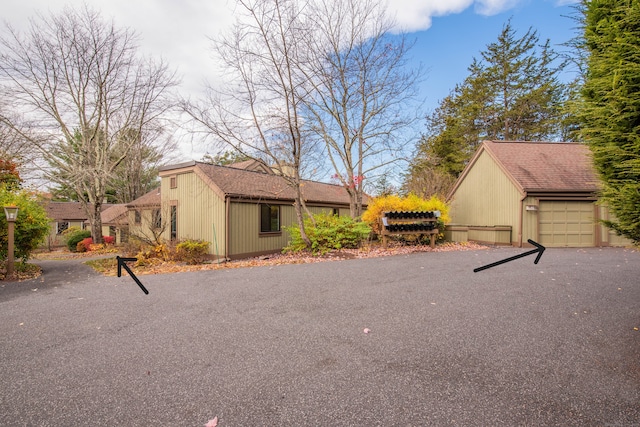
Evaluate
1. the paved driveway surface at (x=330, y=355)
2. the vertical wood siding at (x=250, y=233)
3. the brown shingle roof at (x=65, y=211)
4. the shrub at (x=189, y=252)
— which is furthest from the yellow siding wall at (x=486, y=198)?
the brown shingle roof at (x=65, y=211)

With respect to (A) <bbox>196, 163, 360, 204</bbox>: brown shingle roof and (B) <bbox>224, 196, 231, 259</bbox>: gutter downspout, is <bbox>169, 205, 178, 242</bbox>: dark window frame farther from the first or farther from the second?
(B) <bbox>224, 196, 231, 259</bbox>: gutter downspout

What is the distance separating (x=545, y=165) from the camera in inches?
562

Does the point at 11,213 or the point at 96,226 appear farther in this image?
the point at 96,226

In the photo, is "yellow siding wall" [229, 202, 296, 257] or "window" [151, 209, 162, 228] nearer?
"yellow siding wall" [229, 202, 296, 257]

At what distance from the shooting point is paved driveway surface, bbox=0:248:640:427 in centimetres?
238

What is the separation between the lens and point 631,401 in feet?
7.98

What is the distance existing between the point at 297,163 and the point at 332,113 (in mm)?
3216

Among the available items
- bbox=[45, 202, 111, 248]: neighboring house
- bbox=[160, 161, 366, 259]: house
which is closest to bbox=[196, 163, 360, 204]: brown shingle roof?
bbox=[160, 161, 366, 259]: house

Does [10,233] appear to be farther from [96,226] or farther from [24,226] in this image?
[96,226]

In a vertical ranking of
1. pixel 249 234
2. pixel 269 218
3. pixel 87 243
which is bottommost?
pixel 87 243

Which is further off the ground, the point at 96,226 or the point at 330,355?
the point at 96,226

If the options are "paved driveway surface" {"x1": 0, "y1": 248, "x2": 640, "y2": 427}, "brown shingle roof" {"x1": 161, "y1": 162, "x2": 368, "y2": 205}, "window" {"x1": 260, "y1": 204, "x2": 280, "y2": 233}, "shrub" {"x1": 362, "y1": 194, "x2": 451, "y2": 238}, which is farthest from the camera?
"window" {"x1": 260, "y1": 204, "x2": 280, "y2": 233}

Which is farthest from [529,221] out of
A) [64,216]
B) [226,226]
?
[64,216]

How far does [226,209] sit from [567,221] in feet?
44.9
